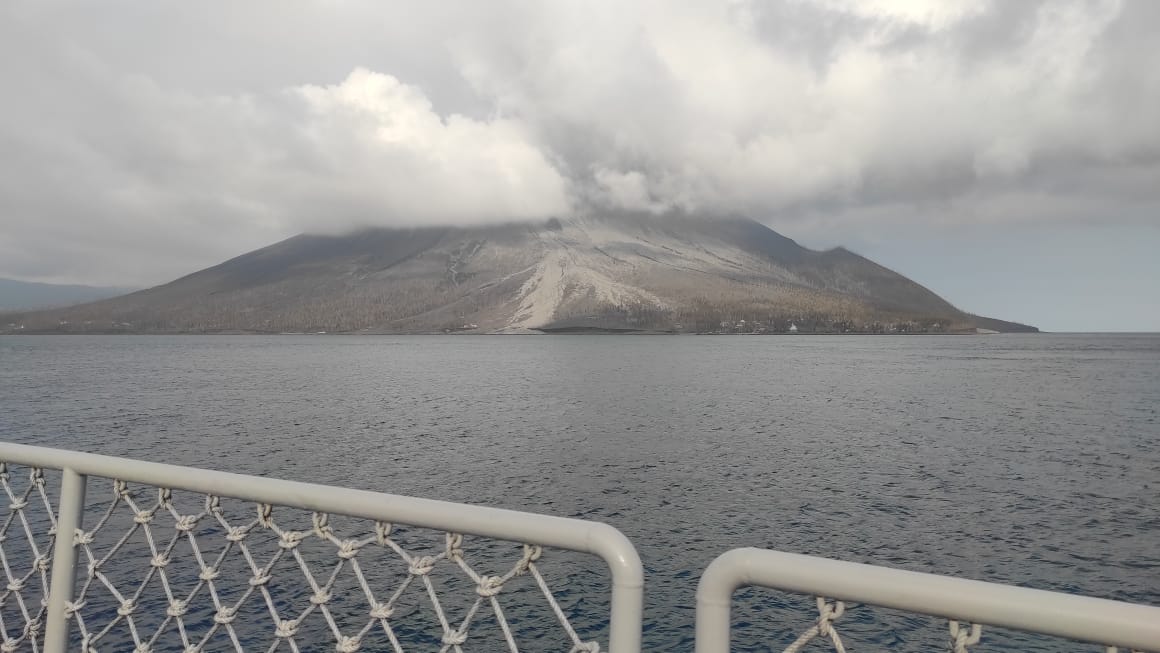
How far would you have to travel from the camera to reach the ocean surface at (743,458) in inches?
808

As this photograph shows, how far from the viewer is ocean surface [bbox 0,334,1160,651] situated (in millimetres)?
20531

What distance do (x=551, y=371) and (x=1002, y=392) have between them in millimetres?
59824

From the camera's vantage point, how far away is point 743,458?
1442 inches

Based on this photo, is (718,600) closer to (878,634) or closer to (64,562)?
(64,562)

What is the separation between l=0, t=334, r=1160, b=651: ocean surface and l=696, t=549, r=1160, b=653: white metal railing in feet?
47.5

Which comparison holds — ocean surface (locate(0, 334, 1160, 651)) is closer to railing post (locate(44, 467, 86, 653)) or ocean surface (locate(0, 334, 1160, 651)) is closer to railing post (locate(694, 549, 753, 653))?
railing post (locate(44, 467, 86, 653))

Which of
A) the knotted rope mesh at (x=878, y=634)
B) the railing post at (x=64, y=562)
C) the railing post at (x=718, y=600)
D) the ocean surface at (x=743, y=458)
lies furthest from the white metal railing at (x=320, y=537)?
the ocean surface at (x=743, y=458)

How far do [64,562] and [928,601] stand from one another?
390 centimetres

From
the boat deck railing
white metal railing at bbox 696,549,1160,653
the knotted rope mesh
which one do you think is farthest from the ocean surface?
white metal railing at bbox 696,549,1160,653

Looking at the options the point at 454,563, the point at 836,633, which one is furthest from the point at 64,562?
the point at 836,633

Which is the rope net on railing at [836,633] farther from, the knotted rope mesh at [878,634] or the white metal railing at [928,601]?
the knotted rope mesh at [878,634]

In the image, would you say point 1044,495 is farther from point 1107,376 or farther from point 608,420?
point 1107,376

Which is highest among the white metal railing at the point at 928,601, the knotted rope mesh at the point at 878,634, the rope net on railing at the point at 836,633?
the white metal railing at the point at 928,601

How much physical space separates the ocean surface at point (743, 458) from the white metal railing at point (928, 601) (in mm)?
14477
